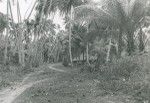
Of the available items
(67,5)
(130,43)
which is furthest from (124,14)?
(67,5)

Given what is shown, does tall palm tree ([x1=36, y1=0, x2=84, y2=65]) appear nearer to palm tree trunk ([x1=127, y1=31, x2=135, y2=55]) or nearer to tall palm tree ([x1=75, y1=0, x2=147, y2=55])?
tall palm tree ([x1=75, y1=0, x2=147, y2=55])

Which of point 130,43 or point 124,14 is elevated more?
point 124,14

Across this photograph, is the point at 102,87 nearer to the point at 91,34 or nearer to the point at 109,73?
the point at 109,73

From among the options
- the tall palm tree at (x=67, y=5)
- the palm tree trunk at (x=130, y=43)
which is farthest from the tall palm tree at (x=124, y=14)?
the tall palm tree at (x=67, y=5)

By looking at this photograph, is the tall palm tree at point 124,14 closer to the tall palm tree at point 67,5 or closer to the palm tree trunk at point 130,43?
the palm tree trunk at point 130,43

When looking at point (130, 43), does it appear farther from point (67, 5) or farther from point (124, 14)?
point (67, 5)

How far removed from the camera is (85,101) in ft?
37.9

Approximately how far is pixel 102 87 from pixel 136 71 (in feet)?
7.10

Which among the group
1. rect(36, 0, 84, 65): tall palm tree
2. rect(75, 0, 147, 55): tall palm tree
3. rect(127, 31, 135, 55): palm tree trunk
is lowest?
rect(127, 31, 135, 55): palm tree trunk

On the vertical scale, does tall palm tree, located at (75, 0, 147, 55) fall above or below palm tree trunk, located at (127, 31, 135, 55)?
above

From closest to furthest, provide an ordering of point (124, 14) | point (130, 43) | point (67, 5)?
1. point (124, 14)
2. point (130, 43)
3. point (67, 5)

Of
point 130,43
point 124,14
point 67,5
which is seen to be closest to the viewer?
point 124,14

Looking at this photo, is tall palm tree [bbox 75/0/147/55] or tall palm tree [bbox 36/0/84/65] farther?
tall palm tree [bbox 36/0/84/65]

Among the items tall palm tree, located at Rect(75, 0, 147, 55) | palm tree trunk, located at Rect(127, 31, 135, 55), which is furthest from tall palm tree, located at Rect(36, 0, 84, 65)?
palm tree trunk, located at Rect(127, 31, 135, 55)
